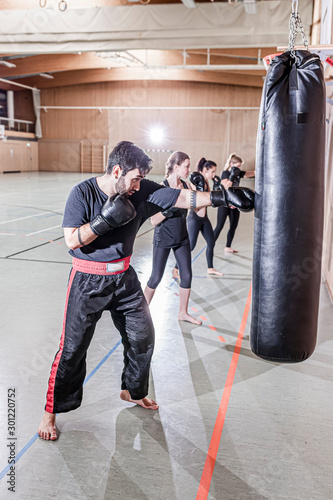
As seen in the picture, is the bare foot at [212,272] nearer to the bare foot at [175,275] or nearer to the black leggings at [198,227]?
the black leggings at [198,227]

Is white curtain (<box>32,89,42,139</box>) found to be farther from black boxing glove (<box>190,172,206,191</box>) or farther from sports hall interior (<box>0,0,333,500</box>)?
black boxing glove (<box>190,172,206,191</box>)

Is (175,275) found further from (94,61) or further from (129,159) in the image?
(94,61)

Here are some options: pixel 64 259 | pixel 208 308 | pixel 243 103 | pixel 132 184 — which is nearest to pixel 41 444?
pixel 132 184

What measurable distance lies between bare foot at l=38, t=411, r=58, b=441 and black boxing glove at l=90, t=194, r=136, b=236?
111 centimetres

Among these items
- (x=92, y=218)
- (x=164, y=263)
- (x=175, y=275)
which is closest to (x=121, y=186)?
(x=92, y=218)

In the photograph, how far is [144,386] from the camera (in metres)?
2.67

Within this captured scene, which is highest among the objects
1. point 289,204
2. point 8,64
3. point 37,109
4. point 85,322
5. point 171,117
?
point 8,64

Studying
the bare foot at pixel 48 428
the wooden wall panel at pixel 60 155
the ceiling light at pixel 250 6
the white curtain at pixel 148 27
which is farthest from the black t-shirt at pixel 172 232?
the wooden wall panel at pixel 60 155

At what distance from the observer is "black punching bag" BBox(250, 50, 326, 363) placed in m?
2.14

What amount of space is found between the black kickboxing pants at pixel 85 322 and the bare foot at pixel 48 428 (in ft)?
0.15

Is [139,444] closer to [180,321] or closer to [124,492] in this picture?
[124,492]

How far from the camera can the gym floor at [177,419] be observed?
83.3 inches

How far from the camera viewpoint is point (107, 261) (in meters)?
2.41

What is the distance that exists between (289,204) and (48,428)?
1808mm
